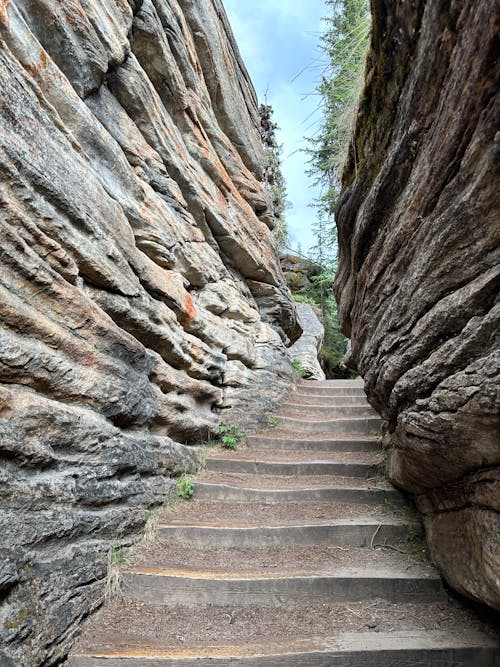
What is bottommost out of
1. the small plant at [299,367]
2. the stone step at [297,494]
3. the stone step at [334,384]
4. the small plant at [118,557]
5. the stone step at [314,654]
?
the stone step at [314,654]

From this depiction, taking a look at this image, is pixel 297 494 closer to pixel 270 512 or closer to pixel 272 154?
pixel 270 512

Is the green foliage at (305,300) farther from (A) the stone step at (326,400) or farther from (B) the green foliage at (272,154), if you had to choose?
(A) the stone step at (326,400)

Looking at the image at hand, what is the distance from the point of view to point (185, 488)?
365 centimetres

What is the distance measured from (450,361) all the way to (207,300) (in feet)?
13.6

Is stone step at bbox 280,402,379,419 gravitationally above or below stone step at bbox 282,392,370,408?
below

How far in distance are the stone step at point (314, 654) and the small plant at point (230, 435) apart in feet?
8.68

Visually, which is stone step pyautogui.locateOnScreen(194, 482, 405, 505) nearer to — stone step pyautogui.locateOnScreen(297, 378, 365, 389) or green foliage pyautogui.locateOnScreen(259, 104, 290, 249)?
stone step pyautogui.locateOnScreen(297, 378, 365, 389)

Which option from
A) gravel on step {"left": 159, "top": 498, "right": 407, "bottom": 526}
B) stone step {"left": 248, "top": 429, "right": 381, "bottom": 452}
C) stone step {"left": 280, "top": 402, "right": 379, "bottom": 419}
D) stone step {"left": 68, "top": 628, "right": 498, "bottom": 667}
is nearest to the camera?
stone step {"left": 68, "top": 628, "right": 498, "bottom": 667}

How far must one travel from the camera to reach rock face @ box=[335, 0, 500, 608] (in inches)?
60.7

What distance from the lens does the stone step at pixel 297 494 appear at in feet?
11.6

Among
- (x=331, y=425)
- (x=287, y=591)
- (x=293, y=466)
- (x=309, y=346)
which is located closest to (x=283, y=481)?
(x=293, y=466)

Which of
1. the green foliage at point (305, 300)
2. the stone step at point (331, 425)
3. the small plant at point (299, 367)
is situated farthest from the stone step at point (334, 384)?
the green foliage at point (305, 300)

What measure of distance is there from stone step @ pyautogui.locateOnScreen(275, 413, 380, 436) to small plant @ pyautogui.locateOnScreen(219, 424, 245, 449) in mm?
721

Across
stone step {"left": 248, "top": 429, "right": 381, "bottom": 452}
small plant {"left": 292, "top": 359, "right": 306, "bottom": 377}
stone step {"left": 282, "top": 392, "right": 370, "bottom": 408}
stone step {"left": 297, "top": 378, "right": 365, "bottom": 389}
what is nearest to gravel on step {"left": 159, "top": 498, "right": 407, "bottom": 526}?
stone step {"left": 248, "top": 429, "right": 381, "bottom": 452}
